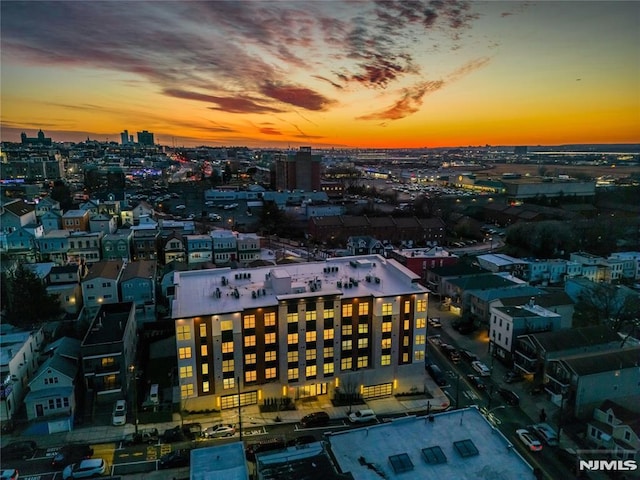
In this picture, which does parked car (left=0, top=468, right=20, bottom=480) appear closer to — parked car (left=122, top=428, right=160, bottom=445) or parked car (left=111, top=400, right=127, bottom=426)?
parked car (left=122, top=428, right=160, bottom=445)

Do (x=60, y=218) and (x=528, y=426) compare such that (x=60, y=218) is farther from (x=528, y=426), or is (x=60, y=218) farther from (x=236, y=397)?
(x=528, y=426)

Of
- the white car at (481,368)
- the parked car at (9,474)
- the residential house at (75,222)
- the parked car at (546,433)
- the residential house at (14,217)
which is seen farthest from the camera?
the residential house at (75,222)

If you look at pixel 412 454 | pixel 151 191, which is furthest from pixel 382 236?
pixel 151 191

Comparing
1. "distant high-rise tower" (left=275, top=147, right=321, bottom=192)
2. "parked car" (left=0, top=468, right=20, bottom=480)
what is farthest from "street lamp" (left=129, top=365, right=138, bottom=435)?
"distant high-rise tower" (left=275, top=147, right=321, bottom=192)

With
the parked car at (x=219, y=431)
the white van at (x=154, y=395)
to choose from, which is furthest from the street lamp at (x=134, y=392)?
the parked car at (x=219, y=431)

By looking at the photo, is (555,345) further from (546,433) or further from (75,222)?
(75,222)

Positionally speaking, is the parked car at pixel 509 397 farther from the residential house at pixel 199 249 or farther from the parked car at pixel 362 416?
the residential house at pixel 199 249

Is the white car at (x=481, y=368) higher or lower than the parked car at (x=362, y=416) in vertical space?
higher

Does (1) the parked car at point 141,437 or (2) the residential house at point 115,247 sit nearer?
(1) the parked car at point 141,437
